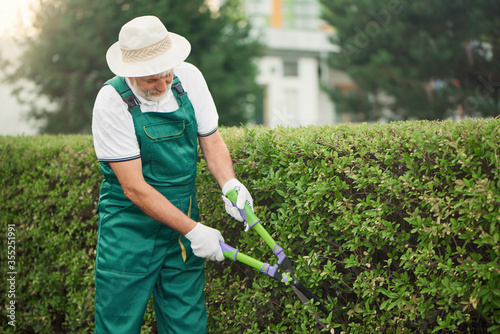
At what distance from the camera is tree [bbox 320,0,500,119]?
15.3 m

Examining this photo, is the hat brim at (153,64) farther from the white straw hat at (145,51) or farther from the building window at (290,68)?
the building window at (290,68)

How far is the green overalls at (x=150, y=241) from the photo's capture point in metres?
2.73

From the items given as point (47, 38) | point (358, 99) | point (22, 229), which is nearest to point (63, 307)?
point (22, 229)

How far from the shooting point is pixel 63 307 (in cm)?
428

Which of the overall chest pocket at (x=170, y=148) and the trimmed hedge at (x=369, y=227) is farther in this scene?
the overall chest pocket at (x=170, y=148)

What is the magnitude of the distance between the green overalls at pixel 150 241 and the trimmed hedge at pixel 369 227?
18.2 inches

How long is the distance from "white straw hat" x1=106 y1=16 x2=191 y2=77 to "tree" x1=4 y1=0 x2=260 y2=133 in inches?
517

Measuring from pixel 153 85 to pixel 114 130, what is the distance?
312 millimetres

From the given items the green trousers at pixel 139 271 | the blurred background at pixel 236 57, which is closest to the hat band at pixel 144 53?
the green trousers at pixel 139 271

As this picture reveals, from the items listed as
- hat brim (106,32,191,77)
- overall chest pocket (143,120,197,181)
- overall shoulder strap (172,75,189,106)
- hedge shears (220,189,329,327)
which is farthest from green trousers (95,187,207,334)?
hat brim (106,32,191,77)

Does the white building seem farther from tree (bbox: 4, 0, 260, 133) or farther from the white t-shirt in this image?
the white t-shirt

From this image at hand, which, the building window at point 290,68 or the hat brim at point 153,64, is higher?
the hat brim at point 153,64

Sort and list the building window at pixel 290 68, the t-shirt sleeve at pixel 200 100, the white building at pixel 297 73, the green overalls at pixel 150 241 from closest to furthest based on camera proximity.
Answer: the green overalls at pixel 150 241
the t-shirt sleeve at pixel 200 100
the white building at pixel 297 73
the building window at pixel 290 68

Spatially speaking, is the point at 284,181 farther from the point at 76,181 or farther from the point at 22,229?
the point at 22,229
